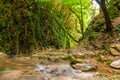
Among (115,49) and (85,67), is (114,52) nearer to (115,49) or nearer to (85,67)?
(115,49)

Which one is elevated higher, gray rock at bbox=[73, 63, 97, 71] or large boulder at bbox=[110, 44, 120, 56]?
large boulder at bbox=[110, 44, 120, 56]

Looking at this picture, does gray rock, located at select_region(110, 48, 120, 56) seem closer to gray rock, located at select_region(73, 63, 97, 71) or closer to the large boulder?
the large boulder

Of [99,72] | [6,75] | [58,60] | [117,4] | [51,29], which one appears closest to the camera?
[6,75]

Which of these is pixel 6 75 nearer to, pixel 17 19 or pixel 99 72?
pixel 99 72

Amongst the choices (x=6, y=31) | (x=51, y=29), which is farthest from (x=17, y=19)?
(x=51, y=29)

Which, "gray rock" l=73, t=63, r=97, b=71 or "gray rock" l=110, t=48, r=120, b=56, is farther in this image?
"gray rock" l=110, t=48, r=120, b=56

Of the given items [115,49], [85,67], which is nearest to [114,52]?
[115,49]

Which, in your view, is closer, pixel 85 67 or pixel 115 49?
pixel 85 67

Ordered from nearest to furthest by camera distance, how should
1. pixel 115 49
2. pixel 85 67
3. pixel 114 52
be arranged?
pixel 85 67 → pixel 114 52 → pixel 115 49

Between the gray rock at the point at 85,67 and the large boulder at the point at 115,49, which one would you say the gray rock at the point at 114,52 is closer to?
the large boulder at the point at 115,49

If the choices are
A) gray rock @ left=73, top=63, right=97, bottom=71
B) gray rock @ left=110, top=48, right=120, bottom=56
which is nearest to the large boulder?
gray rock @ left=110, top=48, right=120, bottom=56

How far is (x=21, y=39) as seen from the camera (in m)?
15.8

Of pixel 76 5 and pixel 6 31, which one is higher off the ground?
pixel 76 5

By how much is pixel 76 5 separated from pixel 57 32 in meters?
4.13
